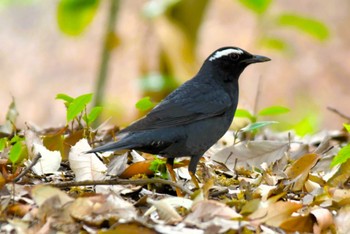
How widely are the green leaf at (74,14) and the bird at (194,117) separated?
3741 millimetres

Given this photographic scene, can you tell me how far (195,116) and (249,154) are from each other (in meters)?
0.48

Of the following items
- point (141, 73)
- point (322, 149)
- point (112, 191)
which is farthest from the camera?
point (141, 73)

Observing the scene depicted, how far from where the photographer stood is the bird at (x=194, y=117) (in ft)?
17.9

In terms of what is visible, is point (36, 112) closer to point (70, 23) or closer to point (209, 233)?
point (70, 23)

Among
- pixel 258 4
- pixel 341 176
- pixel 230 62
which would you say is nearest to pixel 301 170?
pixel 341 176

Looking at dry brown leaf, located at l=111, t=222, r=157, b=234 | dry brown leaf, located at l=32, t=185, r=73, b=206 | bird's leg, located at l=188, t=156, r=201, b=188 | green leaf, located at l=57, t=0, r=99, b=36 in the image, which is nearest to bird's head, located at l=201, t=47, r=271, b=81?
bird's leg, located at l=188, t=156, r=201, b=188

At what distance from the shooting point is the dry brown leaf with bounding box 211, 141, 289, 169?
569 cm

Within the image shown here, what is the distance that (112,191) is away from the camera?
4430 mm

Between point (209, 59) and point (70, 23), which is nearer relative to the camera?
point (209, 59)

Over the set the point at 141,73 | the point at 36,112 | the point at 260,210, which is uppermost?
the point at 260,210

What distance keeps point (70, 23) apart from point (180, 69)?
5.14 ft

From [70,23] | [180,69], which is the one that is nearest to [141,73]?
[180,69]

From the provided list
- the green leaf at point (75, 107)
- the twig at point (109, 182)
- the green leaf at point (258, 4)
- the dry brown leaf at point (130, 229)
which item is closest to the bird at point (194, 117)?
the green leaf at point (75, 107)

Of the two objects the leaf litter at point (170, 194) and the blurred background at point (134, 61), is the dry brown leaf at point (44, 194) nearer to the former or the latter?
the leaf litter at point (170, 194)
